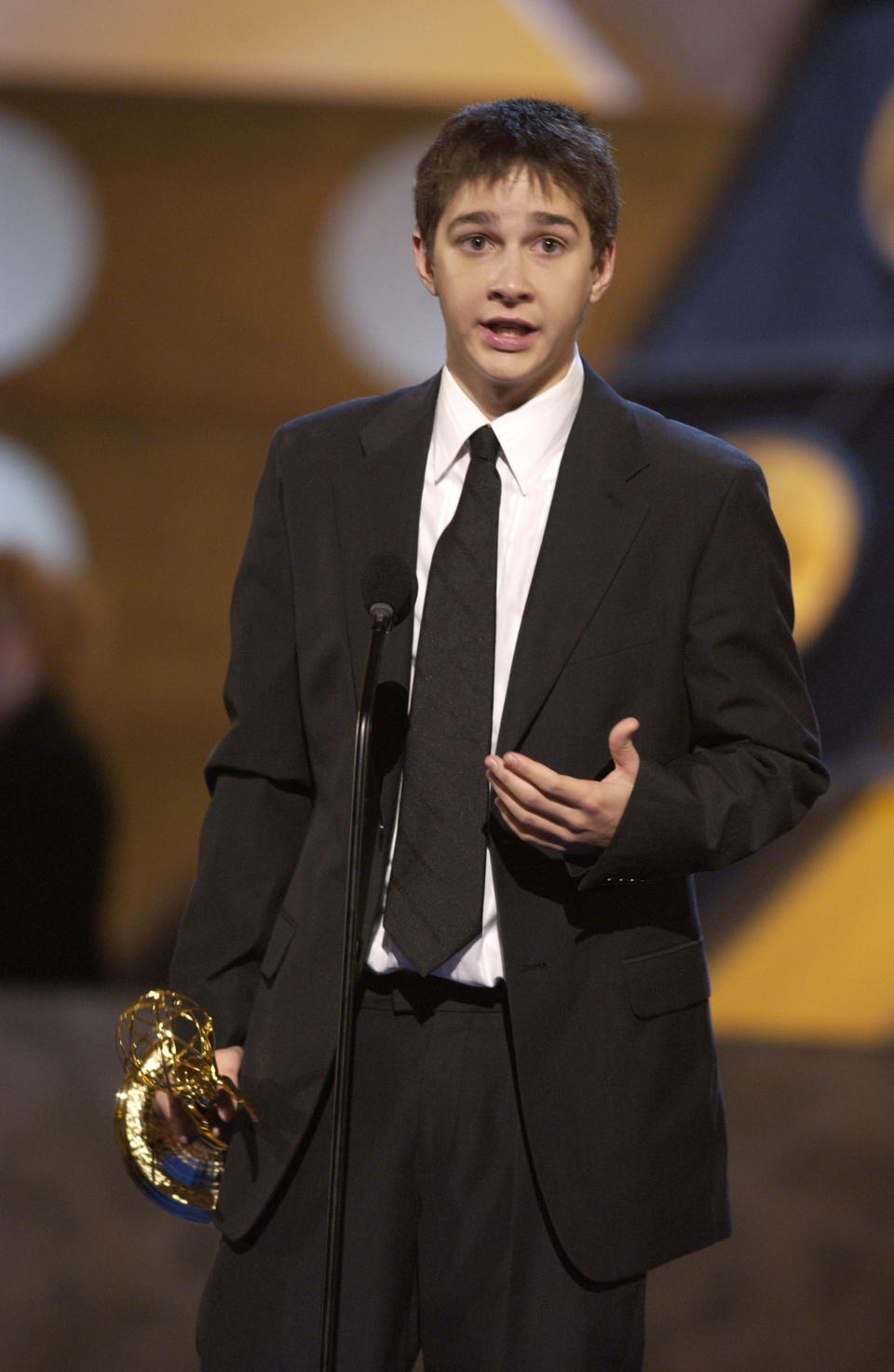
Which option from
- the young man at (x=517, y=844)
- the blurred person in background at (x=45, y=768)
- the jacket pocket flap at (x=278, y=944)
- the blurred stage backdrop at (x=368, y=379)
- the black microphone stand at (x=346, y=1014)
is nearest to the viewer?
the black microphone stand at (x=346, y=1014)

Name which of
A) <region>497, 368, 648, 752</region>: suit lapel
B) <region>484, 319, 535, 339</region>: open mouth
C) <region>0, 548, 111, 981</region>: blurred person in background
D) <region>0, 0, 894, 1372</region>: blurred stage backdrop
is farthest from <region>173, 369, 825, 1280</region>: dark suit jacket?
<region>0, 548, 111, 981</region>: blurred person in background

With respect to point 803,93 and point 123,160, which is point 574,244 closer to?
Result: point 803,93

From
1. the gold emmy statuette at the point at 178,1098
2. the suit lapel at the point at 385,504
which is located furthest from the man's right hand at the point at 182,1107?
the suit lapel at the point at 385,504

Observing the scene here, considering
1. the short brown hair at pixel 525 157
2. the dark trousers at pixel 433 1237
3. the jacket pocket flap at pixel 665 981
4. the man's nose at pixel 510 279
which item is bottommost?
the dark trousers at pixel 433 1237

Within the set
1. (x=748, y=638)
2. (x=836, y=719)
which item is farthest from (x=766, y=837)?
(x=836, y=719)

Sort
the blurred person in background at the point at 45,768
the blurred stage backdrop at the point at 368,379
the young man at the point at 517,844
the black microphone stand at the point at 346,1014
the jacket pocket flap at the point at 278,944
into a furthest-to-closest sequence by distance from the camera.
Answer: the blurred person in background at the point at 45,768, the blurred stage backdrop at the point at 368,379, the jacket pocket flap at the point at 278,944, the young man at the point at 517,844, the black microphone stand at the point at 346,1014

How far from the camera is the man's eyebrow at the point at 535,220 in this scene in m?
1.37

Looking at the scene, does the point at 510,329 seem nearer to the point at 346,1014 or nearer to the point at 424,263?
the point at 424,263

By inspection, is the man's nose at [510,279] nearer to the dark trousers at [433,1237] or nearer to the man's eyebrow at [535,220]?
the man's eyebrow at [535,220]

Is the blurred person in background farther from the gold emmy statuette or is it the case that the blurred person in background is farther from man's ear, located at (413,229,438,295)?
man's ear, located at (413,229,438,295)

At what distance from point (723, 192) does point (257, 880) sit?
218cm

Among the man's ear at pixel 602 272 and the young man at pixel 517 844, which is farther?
the man's ear at pixel 602 272

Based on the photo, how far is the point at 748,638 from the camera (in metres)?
1.37

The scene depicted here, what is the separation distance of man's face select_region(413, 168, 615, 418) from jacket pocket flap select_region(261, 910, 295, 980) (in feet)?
1.86
